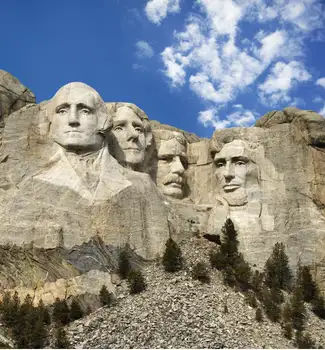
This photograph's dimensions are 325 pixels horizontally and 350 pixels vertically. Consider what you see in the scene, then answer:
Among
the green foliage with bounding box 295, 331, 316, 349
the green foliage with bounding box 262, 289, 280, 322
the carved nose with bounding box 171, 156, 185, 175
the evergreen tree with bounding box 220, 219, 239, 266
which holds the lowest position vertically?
the green foliage with bounding box 295, 331, 316, 349

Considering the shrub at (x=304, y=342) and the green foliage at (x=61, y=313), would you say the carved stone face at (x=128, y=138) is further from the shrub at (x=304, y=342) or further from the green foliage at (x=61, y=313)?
the shrub at (x=304, y=342)

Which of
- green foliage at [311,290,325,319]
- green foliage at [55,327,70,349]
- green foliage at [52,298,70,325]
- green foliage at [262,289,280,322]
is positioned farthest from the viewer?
green foliage at [311,290,325,319]

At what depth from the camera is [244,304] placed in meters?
23.3

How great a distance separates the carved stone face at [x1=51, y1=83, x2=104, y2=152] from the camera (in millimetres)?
24969

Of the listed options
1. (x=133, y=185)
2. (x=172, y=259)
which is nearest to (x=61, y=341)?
(x=172, y=259)

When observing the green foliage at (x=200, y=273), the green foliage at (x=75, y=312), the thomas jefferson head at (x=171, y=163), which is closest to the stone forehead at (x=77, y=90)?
the thomas jefferson head at (x=171, y=163)

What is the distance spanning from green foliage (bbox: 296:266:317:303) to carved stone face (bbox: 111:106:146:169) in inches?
208

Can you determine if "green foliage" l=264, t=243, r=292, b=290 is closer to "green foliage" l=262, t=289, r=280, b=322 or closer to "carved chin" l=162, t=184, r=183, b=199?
"green foliage" l=262, t=289, r=280, b=322

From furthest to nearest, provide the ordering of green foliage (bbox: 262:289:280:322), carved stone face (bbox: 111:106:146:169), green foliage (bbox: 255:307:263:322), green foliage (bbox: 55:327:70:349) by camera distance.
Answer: carved stone face (bbox: 111:106:146:169)
green foliage (bbox: 262:289:280:322)
green foliage (bbox: 255:307:263:322)
green foliage (bbox: 55:327:70:349)

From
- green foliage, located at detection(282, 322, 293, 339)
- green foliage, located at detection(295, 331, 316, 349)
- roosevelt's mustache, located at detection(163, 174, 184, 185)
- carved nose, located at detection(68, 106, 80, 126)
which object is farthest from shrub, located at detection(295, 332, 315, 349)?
carved nose, located at detection(68, 106, 80, 126)

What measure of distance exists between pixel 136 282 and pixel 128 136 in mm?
4992

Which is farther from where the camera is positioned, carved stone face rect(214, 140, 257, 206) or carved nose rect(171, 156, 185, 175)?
carved nose rect(171, 156, 185, 175)

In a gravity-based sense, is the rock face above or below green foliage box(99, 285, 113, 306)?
above

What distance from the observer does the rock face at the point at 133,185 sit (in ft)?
77.2
